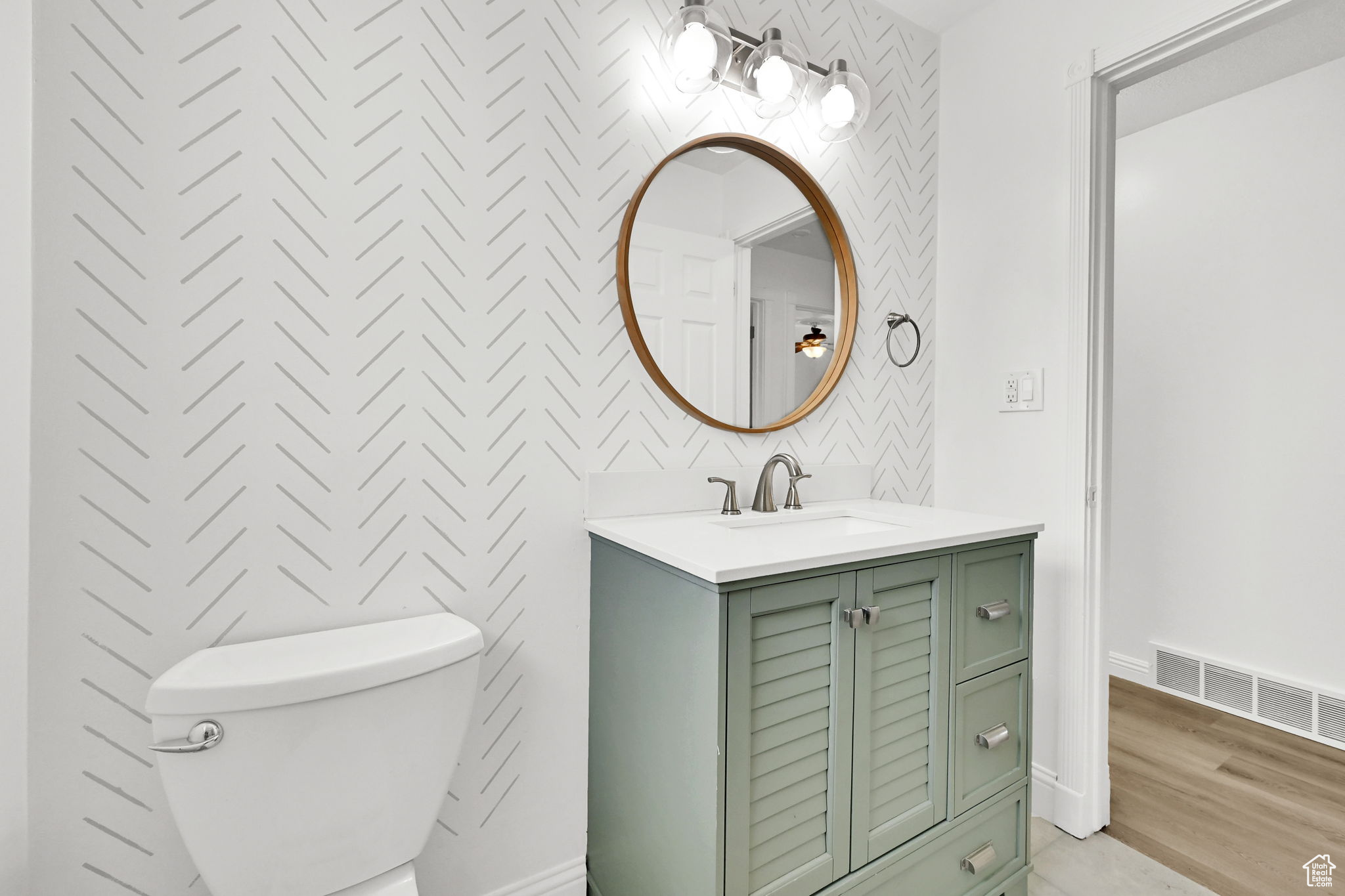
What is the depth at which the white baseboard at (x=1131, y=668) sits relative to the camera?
2.68 metres

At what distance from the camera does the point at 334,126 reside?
1139mm

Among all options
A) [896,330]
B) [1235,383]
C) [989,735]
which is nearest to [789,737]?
[989,735]

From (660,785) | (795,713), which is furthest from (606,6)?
(660,785)

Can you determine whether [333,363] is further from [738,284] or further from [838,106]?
[838,106]

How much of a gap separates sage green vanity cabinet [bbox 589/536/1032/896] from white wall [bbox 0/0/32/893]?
940 millimetres

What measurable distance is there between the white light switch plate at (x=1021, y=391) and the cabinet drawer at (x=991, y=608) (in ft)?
1.80

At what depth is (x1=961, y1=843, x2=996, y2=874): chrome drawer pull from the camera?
1.33 metres

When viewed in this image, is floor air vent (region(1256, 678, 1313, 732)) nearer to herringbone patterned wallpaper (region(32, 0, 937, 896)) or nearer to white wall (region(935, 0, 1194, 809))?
white wall (region(935, 0, 1194, 809))

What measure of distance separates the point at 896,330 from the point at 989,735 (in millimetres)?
1215

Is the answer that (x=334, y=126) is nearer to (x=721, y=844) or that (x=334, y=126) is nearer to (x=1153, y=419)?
(x=721, y=844)

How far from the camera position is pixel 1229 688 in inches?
95.4

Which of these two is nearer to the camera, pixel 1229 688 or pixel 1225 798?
pixel 1225 798

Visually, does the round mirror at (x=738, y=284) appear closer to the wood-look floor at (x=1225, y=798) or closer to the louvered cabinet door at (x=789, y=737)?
the louvered cabinet door at (x=789, y=737)

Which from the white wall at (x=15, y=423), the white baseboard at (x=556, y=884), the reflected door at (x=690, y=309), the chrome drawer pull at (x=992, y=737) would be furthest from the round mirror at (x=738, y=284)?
the white baseboard at (x=556, y=884)
